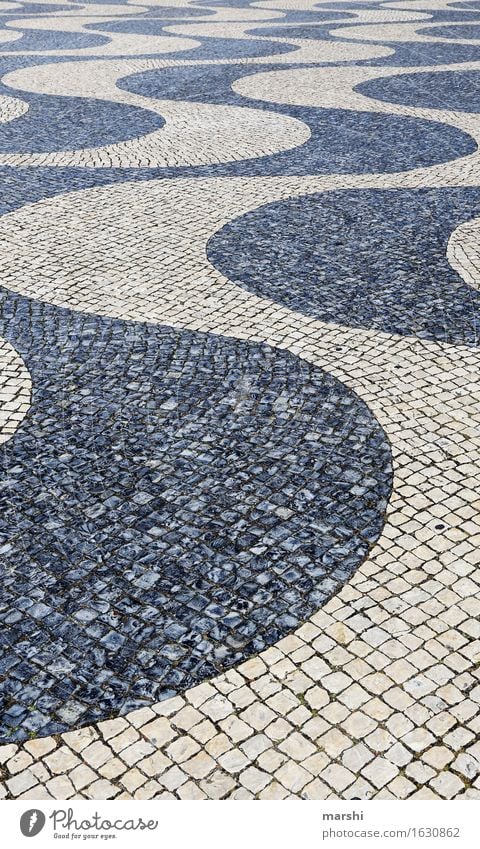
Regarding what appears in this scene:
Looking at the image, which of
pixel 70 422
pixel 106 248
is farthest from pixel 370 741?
pixel 106 248

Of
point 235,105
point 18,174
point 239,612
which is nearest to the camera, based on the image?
point 239,612

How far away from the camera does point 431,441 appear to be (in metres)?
6.15

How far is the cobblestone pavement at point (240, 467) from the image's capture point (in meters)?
4.14

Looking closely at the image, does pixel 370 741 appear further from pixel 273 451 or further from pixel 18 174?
pixel 18 174

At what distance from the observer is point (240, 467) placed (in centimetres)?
587

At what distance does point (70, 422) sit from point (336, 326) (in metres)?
2.46
